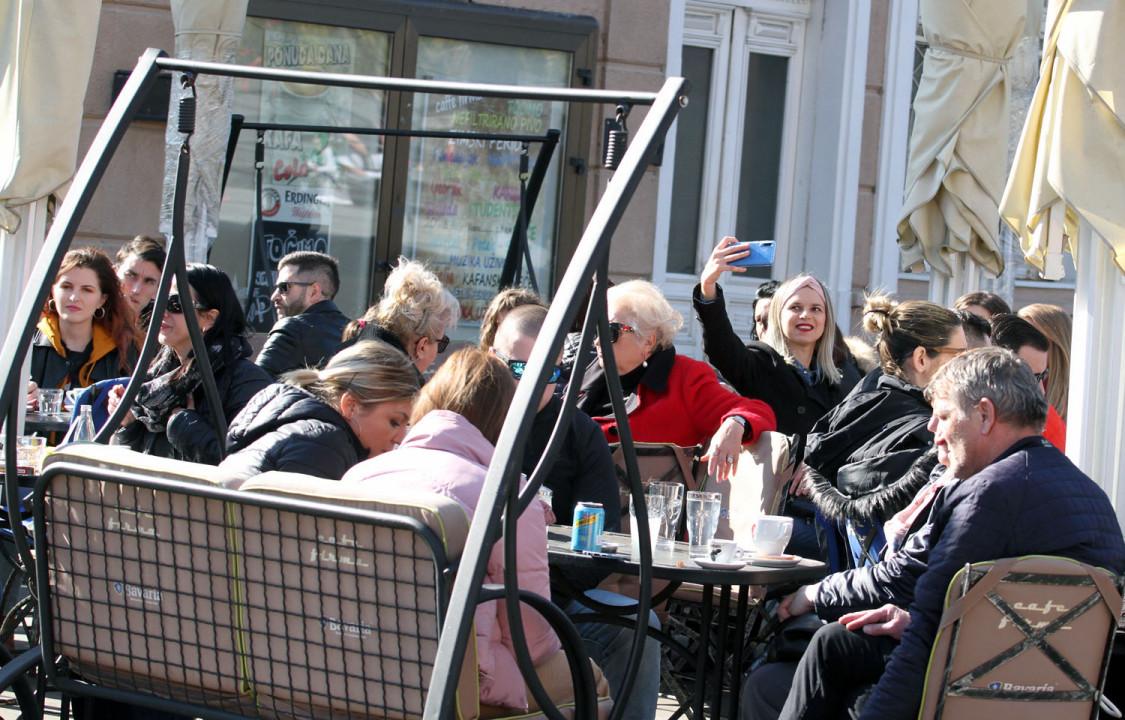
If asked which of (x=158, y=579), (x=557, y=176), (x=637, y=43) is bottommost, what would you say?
(x=158, y=579)

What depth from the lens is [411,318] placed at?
6.05 m

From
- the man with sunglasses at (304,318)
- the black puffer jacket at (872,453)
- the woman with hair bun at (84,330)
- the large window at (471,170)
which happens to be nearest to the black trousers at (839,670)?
the black puffer jacket at (872,453)

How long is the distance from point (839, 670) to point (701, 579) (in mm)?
436

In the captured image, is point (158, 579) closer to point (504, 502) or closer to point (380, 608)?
point (380, 608)

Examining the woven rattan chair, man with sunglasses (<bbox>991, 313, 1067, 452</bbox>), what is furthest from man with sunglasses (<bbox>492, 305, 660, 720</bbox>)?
man with sunglasses (<bbox>991, 313, 1067, 452</bbox>)

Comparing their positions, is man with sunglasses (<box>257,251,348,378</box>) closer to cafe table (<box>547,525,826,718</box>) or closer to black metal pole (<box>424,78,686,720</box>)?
cafe table (<box>547,525,826,718</box>)

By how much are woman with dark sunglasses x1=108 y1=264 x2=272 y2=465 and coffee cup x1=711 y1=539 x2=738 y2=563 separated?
1.69 meters

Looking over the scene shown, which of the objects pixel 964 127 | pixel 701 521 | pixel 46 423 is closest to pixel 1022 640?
pixel 701 521

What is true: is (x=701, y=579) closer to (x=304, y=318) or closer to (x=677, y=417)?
(x=677, y=417)

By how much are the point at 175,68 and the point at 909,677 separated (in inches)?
90.0

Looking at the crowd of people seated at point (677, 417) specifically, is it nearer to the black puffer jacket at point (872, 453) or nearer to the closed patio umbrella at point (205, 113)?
the black puffer jacket at point (872, 453)

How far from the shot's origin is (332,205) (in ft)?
30.5

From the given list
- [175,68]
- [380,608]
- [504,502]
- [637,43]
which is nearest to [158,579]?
[380,608]

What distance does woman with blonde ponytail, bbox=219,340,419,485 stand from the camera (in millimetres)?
3930
